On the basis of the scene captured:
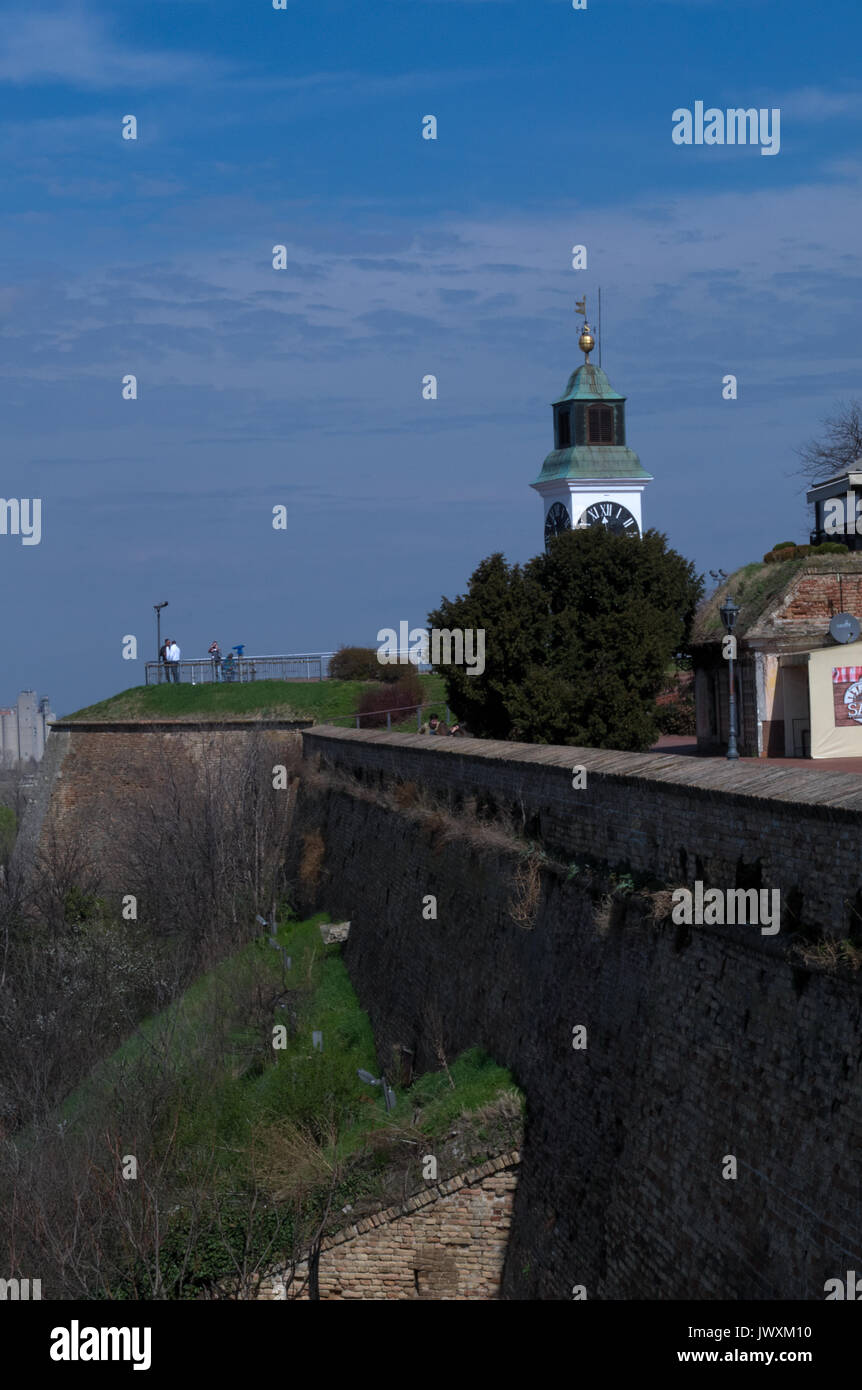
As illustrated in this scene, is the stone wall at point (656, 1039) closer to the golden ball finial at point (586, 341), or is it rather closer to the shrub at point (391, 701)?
the shrub at point (391, 701)

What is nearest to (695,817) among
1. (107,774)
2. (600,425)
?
(107,774)

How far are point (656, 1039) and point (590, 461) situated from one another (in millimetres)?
45323

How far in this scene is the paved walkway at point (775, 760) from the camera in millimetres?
15764

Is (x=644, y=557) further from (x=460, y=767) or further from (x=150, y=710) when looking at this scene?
(x=150, y=710)

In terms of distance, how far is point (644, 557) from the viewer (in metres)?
26.4

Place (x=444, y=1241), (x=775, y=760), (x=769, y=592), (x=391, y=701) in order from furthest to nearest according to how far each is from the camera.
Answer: (x=391, y=701) → (x=769, y=592) → (x=775, y=760) → (x=444, y=1241)

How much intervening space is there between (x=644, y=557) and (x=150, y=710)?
65.8 feet

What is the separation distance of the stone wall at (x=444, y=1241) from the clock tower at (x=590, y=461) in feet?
139

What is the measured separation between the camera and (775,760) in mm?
20000

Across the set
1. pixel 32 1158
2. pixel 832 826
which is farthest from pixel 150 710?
pixel 832 826

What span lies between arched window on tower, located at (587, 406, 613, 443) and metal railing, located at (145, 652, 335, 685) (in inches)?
630

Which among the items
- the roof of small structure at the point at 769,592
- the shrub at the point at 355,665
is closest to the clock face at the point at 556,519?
the shrub at the point at 355,665

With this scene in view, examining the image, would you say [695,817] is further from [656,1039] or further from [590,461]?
[590,461]

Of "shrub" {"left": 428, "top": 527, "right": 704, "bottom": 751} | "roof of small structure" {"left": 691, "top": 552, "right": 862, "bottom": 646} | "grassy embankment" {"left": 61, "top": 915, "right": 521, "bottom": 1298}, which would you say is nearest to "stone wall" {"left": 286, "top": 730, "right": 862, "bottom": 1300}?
"grassy embankment" {"left": 61, "top": 915, "right": 521, "bottom": 1298}
